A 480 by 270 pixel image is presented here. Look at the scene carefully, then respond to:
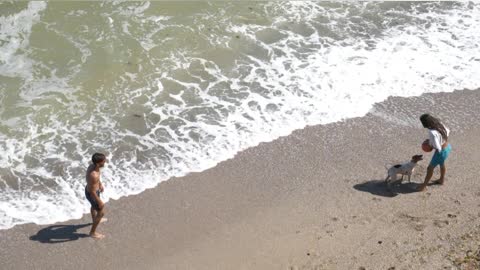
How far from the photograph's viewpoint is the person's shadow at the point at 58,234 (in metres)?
8.73

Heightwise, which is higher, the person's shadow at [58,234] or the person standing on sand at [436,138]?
the person standing on sand at [436,138]

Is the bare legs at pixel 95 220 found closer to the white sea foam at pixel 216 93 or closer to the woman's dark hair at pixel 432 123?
the white sea foam at pixel 216 93

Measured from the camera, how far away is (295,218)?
895 cm

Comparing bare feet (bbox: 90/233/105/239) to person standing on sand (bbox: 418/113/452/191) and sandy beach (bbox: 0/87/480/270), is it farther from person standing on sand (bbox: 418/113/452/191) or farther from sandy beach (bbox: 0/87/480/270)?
person standing on sand (bbox: 418/113/452/191)

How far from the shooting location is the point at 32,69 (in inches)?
510

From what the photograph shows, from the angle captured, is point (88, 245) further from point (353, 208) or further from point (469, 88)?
point (469, 88)

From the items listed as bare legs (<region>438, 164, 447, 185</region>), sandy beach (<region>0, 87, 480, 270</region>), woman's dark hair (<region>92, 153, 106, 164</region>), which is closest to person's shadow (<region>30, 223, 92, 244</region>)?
sandy beach (<region>0, 87, 480, 270</region>)

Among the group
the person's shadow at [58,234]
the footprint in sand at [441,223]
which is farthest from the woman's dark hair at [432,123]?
the person's shadow at [58,234]

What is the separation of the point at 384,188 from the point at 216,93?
4248mm

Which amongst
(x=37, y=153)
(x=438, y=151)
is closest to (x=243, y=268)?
(x=438, y=151)

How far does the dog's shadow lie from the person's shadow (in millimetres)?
4360

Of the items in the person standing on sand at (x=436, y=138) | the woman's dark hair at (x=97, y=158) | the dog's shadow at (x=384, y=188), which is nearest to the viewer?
the woman's dark hair at (x=97, y=158)

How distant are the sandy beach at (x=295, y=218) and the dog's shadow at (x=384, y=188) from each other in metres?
0.02

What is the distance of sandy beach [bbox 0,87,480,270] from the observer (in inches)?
318
